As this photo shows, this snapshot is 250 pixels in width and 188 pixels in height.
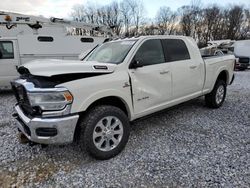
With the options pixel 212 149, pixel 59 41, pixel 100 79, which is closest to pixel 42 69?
pixel 100 79

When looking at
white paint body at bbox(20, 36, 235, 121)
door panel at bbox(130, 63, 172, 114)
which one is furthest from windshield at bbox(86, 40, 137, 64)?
door panel at bbox(130, 63, 172, 114)

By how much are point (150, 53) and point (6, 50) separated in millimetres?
6154

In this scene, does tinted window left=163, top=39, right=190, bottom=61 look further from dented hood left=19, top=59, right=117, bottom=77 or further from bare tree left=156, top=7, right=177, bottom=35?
bare tree left=156, top=7, right=177, bottom=35

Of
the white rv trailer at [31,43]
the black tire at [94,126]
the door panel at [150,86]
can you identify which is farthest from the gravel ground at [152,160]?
the white rv trailer at [31,43]

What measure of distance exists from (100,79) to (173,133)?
1887 millimetres

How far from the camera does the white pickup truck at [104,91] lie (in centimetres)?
277

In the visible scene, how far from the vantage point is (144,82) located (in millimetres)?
3623

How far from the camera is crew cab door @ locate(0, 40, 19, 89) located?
7750 millimetres

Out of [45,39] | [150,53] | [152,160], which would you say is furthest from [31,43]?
[152,160]

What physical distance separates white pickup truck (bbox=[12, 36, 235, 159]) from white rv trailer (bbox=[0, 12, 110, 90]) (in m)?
4.58

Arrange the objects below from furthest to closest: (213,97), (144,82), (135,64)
→ 1. (213,97)
2. (144,82)
3. (135,64)

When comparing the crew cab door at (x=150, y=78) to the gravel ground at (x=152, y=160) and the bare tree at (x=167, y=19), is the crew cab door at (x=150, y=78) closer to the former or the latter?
the gravel ground at (x=152, y=160)

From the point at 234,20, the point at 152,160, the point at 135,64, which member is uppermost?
the point at 234,20

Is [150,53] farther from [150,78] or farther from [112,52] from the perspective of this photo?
[112,52]
